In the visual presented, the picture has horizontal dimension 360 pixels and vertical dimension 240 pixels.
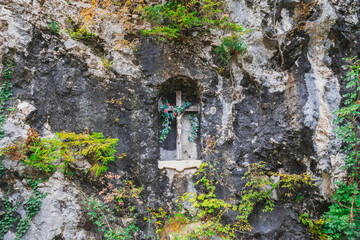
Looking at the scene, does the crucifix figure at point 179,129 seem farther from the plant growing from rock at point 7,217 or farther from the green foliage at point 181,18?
the plant growing from rock at point 7,217

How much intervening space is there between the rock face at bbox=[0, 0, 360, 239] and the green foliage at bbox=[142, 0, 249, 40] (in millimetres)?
337

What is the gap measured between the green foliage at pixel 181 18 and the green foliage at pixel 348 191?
2441 mm

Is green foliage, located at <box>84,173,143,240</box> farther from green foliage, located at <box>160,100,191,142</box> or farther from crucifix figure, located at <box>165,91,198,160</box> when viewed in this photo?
green foliage, located at <box>160,100,191,142</box>

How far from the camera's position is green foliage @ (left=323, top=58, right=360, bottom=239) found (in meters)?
3.95

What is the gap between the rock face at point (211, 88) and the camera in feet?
14.4

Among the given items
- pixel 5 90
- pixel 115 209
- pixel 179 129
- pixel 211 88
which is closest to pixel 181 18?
pixel 211 88

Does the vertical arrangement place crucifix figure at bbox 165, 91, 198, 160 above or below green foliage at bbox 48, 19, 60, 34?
below

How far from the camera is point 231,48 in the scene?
17.0 ft

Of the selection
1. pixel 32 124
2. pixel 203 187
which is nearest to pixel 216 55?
pixel 203 187

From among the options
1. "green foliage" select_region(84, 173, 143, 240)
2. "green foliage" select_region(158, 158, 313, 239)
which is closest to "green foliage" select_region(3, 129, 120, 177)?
"green foliage" select_region(84, 173, 143, 240)

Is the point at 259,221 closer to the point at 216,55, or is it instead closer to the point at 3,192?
the point at 216,55

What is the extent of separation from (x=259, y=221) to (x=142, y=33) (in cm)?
454

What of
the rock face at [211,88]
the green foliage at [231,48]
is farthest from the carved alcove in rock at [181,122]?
the green foliage at [231,48]

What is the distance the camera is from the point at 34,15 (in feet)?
14.9
